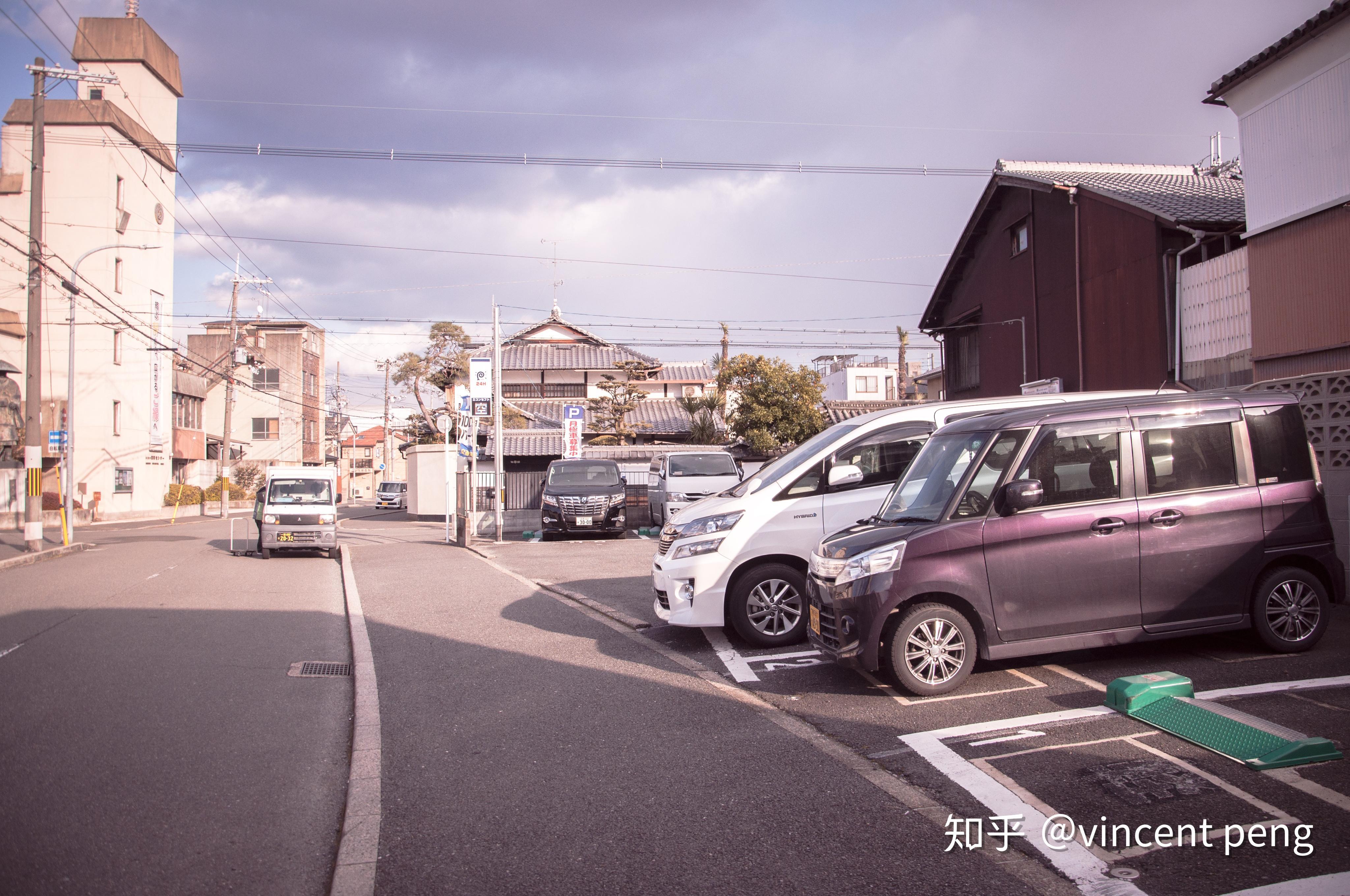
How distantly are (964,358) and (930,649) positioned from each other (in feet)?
63.4

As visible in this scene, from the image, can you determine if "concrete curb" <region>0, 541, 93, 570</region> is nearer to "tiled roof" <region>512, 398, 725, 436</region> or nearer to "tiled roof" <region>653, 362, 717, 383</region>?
"tiled roof" <region>512, 398, 725, 436</region>

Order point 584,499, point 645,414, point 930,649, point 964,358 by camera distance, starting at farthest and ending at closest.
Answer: point 645,414 < point 964,358 < point 584,499 < point 930,649

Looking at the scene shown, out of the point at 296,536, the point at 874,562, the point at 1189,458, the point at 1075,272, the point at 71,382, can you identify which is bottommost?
the point at 296,536

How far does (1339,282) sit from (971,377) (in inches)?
507

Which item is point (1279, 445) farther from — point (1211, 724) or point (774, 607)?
point (774, 607)

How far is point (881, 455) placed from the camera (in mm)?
7906

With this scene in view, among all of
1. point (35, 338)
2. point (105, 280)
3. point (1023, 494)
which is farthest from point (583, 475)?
point (105, 280)

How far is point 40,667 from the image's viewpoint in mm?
7371

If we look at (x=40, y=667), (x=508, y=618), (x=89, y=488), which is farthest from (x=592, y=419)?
(x=40, y=667)

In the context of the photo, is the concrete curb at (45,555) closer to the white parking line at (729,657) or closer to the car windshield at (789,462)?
the white parking line at (729,657)

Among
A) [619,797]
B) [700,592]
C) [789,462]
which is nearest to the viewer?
[619,797]

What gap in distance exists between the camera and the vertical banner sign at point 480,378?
20984mm

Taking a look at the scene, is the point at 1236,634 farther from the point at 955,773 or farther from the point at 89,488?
the point at 89,488

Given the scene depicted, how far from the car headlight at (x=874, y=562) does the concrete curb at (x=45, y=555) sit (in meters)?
18.5
